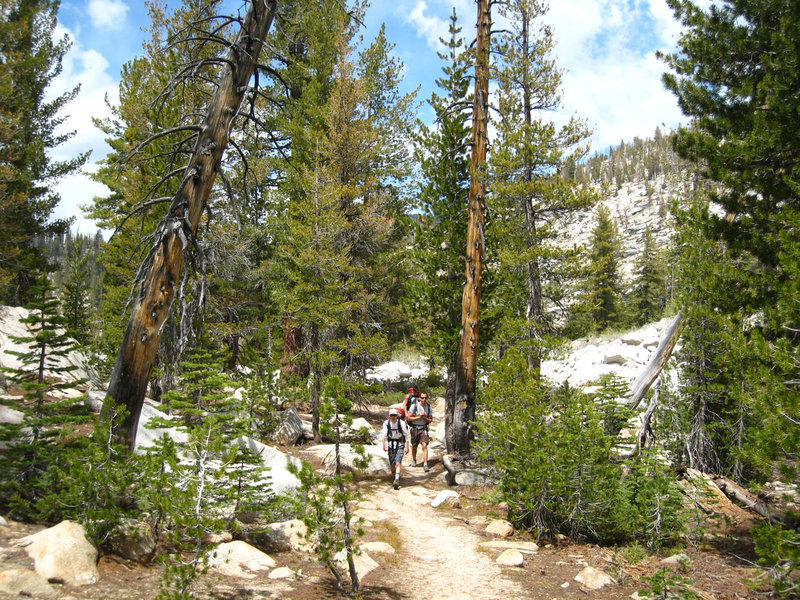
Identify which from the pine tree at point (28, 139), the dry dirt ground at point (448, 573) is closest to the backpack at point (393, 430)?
the dry dirt ground at point (448, 573)

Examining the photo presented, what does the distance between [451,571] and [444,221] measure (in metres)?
8.10

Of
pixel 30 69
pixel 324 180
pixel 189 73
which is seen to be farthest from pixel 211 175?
pixel 30 69

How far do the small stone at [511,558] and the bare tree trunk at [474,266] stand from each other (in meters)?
4.28

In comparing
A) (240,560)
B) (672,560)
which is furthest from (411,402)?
(240,560)

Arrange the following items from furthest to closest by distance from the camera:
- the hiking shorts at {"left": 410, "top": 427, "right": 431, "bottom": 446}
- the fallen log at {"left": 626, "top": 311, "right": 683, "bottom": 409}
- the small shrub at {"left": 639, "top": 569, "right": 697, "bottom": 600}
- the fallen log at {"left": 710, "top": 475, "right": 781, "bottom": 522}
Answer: the hiking shorts at {"left": 410, "top": 427, "right": 431, "bottom": 446}, the fallen log at {"left": 626, "top": 311, "right": 683, "bottom": 409}, the fallen log at {"left": 710, "top": 475, "right": 781, "bottom": 522}, the small shrub at {"left": 639, "top": 569, "right": 697, "bottom": 600}

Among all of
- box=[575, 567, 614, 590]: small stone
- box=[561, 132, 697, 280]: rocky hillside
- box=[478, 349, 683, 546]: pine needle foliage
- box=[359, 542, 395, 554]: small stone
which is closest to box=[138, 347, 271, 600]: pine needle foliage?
box=[359, 542, 395, 554]: small stone

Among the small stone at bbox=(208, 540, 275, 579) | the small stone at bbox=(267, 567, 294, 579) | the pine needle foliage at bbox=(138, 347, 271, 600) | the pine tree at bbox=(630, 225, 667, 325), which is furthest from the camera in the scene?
the pine tree at bbox=(630, 225, 667, 325)

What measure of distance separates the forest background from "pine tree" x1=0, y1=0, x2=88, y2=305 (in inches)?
5.7

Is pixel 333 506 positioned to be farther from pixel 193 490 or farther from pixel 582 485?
pixel 582 485

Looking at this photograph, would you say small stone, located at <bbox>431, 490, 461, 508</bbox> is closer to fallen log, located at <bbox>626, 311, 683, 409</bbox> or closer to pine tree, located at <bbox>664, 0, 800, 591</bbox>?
fallen log, located at <bbox>626, 311, 683, 409</bbox>

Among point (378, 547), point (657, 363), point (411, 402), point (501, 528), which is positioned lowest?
point (501, 528)

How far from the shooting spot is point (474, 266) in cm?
1040

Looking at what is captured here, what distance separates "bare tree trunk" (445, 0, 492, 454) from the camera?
10211mm

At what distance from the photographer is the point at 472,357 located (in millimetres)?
10242
